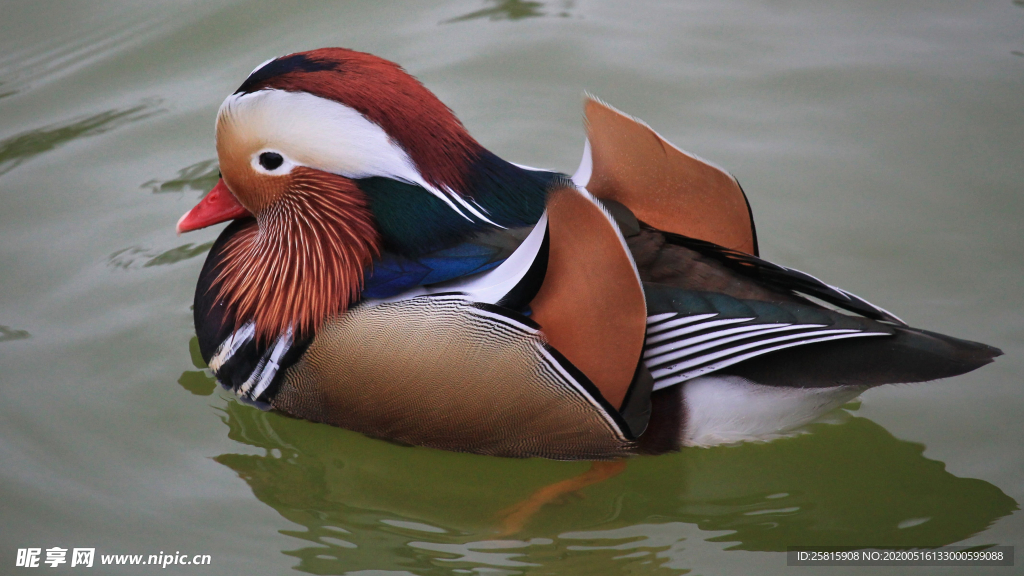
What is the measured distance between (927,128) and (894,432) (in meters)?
2.02

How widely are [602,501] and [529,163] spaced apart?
2018mm

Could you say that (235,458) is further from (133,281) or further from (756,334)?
(756,334)

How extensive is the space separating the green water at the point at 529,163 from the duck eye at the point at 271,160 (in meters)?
0.94

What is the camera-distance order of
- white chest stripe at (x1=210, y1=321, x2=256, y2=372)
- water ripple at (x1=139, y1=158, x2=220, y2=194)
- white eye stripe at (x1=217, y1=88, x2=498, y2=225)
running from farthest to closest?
water ripple at (x1=139, y1=158, x2=220, y2=194) → white chest stripe at (x1=210, y1=321, x2=256, y2=372) → white eye stripe at (x1=217, y1=88, x2=498, y2=225)

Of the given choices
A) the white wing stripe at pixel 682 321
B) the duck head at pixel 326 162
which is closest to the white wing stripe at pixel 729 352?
the white wing stripe at pixel 682 321

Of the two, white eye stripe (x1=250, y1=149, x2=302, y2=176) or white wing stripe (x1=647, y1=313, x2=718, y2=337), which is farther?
white eye stripe (x1=250, y1=149, x2=302, y2=176)

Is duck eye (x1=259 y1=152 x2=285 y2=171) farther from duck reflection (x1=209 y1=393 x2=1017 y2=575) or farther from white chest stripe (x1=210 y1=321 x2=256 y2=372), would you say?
duck reflection (x1=209 y1=393 x2=1017 y2=575)

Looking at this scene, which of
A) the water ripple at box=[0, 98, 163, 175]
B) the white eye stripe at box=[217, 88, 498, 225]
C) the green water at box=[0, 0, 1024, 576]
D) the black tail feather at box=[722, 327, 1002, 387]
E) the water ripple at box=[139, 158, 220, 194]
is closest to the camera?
the black tail feather at box=[722, 327, 1002, 387]

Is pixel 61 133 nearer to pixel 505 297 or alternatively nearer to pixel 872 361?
pixel 505 297

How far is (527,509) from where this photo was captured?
3137mm

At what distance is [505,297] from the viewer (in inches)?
110

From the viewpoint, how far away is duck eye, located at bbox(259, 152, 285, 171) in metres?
3.09

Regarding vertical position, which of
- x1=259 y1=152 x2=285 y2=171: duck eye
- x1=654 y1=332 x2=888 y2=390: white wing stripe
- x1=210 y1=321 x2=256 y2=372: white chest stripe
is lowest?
x1=210 y1=321 x2=256 y2=372: white chest stripe

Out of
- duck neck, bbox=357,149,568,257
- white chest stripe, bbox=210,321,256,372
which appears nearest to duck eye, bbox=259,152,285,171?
duck neck, bbox=357,149,568,257
